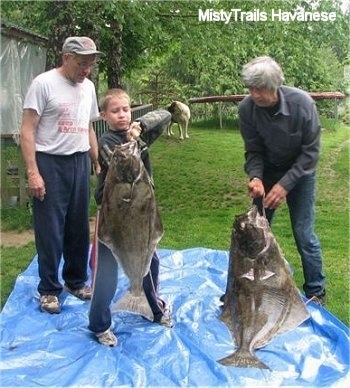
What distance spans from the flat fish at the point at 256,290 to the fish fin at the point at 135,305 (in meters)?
0.74

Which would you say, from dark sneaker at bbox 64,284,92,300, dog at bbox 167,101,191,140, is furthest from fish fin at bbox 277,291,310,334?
dog at bbox 167,101,191,140

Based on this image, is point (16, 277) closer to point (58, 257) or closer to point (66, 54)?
point (58, 257)

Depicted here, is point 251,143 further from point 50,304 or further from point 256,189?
point 50,304

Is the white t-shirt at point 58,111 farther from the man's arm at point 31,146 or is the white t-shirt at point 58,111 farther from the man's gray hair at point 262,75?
the man's gray hair at point 262,75

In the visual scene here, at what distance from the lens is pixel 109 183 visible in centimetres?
332

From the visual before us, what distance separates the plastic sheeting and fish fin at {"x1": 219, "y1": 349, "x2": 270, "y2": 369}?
1.4 inches

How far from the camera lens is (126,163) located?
3.22 metres

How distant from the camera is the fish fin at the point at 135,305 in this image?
13.0 feet

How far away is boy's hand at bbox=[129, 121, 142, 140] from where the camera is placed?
11.2 ft

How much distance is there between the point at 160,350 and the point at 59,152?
5.21ft

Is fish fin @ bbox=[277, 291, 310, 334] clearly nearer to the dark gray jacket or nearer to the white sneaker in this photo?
the dark gray jacket

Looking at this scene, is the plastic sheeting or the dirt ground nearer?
the plastic sheeting

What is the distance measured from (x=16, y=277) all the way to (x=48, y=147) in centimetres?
164

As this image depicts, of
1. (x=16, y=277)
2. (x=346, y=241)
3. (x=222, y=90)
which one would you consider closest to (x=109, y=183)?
(x=16, y=277)
